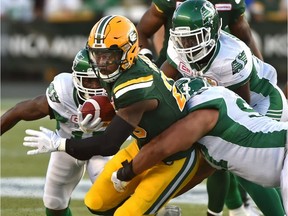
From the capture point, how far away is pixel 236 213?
6.24 metres

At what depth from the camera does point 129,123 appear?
14.5ft

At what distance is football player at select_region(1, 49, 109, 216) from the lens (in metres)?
5.29

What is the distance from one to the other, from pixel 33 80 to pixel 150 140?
1050 cm

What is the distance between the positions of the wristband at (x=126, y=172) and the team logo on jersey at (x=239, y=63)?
3.48 ft

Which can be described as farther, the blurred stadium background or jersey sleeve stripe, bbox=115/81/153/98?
the blurred stadium background

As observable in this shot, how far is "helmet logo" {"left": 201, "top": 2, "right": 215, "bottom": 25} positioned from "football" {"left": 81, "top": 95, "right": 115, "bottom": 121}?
0.85 m

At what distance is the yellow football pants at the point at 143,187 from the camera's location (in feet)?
15.2

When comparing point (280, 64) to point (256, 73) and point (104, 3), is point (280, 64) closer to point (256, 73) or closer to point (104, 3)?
point (104, 3)

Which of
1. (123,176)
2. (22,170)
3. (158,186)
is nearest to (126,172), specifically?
(123,176)

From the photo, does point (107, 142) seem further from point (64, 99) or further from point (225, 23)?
point (225, 23)

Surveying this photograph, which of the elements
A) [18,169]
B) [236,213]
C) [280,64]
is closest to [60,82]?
[236,213]

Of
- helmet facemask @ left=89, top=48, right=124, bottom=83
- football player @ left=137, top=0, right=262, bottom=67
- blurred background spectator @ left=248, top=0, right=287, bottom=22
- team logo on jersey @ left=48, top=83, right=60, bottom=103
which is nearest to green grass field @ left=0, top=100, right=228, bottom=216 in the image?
team logo on jersey @ left=48, top=83, right=60, bottom=103

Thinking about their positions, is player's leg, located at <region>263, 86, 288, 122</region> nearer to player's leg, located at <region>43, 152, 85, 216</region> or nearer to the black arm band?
player's leg, located at <region>43, 152, 85, 216</region>

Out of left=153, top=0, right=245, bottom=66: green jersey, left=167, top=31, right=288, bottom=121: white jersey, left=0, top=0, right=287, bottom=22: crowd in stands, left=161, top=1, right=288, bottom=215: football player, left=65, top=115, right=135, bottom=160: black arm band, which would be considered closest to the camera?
left=65, top=115, right=135, bottom=160: black arm band
